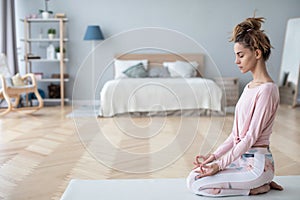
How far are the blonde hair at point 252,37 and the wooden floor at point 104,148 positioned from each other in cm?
103

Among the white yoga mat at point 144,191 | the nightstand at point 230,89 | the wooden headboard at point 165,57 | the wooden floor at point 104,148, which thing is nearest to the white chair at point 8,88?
the wooden floor at point 104,148

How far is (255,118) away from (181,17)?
467 cm

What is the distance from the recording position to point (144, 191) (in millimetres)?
1923

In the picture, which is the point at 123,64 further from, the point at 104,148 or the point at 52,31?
the point at 104,148

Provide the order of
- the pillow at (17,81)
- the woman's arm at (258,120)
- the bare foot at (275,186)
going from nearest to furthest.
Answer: the woman's arm at (258,120) < the bare foot at (275,186) < the pillow at (17,81)

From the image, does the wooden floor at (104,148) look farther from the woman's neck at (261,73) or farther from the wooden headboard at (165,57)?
the wooden headboard at (165,57)

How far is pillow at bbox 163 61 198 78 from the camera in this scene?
575 centimetres

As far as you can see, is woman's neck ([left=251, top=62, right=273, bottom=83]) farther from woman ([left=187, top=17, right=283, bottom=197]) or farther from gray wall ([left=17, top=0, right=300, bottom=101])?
gray wall ([left=17, top=0, right=300, bottom=101])

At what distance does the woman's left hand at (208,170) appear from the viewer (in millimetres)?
1809

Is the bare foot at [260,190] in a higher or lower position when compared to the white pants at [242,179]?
lower

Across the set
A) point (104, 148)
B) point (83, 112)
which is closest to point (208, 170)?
point (104, 148)

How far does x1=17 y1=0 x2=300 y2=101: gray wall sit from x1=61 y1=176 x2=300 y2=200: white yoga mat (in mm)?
4257

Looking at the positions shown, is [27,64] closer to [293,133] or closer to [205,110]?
[205,110]

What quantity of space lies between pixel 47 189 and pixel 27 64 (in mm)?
4052
